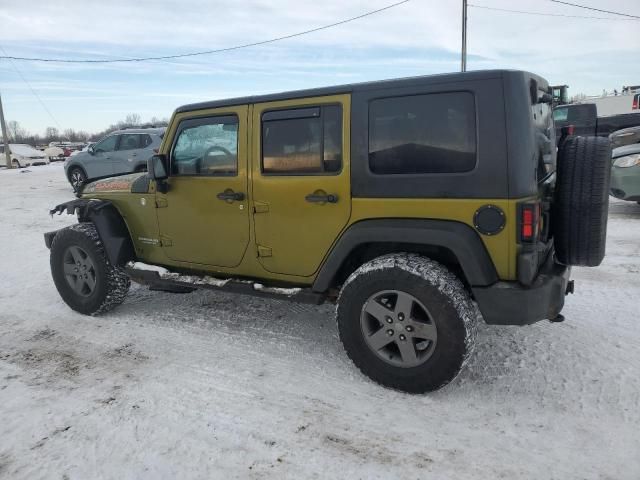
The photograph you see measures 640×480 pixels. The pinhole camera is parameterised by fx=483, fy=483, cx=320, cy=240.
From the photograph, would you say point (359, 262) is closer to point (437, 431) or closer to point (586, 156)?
point (437, 431)

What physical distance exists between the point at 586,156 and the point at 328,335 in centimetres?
224

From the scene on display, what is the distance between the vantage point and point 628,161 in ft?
25.3

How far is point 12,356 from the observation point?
12.1 feet

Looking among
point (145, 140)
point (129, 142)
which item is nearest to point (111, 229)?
point (145, 140)

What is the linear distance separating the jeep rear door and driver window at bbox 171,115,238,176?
23cm

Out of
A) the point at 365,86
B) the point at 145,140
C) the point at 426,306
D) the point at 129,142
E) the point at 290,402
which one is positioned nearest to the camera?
the point at 426,306

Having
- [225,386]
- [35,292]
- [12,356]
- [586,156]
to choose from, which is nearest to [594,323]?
[586,156]

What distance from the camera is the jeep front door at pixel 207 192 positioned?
3.64 metres

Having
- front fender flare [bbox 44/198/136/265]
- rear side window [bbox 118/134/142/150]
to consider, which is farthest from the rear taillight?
rear side window [bbox 118/134/142/150]

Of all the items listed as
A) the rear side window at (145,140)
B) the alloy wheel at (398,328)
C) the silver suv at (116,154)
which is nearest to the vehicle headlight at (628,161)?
the alloy wheel at (398,328)

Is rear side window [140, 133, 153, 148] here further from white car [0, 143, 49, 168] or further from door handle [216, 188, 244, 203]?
white car [0, 143, 49, 168]

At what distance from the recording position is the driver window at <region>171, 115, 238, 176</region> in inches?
145

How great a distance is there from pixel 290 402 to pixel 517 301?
57.2 inches

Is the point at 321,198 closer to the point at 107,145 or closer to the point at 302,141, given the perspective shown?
the point at 302,141
